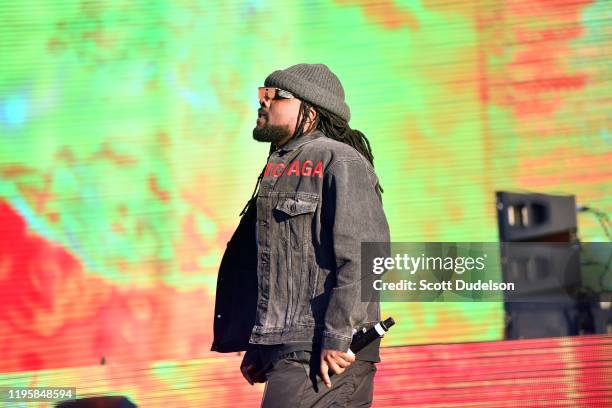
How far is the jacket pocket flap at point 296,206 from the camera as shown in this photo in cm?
326

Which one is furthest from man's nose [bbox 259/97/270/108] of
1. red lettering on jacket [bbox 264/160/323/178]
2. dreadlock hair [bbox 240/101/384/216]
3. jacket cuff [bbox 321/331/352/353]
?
jacket cuff [bbox 321/331/352/353]

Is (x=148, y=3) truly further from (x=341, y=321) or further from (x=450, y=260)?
(x=341, y=321)

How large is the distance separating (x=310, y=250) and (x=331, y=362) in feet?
1.28

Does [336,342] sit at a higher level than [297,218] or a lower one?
lower

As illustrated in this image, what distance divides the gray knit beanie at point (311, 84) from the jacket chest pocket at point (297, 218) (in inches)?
16.1

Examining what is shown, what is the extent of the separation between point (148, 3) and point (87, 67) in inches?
26.3

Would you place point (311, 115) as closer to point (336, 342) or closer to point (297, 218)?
point (297, 218)

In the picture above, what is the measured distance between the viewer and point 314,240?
3275 mm

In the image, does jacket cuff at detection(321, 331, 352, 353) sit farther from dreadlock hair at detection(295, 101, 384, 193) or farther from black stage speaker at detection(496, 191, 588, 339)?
black stage speaker at detection(496, 191, 588, 339)

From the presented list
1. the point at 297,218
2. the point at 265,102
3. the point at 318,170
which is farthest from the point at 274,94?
the point at 297,218

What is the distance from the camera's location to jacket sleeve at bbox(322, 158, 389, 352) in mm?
3127

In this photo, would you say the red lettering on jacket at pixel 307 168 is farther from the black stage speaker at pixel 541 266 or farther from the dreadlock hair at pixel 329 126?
the black stage speaker at pixel 541 266

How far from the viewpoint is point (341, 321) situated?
312cm

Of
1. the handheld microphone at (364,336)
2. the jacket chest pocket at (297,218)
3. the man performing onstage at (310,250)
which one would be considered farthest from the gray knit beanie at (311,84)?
the handheld microphone at (364,336)
